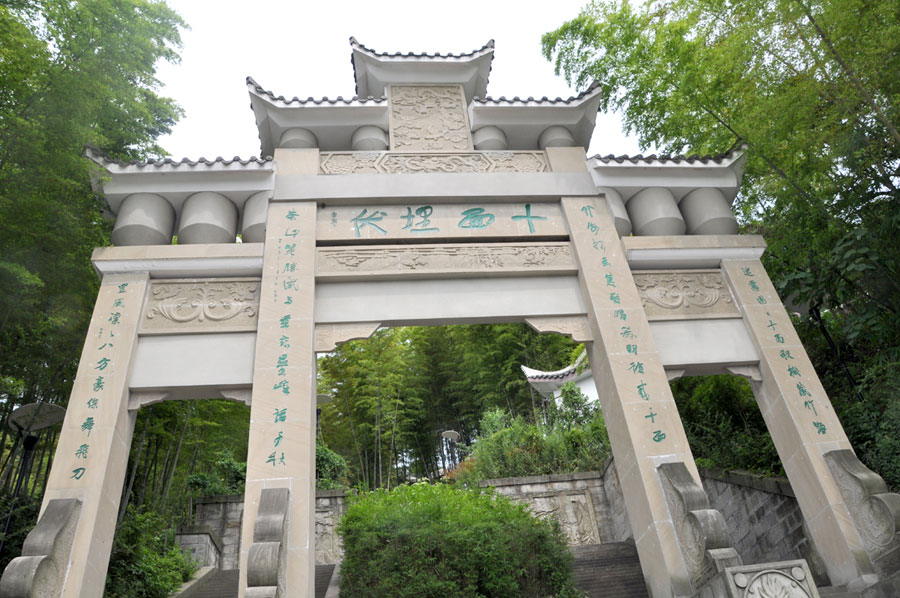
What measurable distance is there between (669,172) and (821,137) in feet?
4.74

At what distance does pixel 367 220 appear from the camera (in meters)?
6.13

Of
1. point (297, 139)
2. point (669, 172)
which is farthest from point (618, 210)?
point (297, 139)

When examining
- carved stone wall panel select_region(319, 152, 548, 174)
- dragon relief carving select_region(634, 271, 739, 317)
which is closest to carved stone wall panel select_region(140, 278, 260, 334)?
carved stone wall panel select_region(319, 152, 548, 174)

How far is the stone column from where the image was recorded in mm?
4480

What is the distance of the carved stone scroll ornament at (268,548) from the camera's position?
3830 mm

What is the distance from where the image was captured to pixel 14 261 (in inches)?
224

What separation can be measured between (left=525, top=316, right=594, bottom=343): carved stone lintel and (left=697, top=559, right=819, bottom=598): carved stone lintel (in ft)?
7.88

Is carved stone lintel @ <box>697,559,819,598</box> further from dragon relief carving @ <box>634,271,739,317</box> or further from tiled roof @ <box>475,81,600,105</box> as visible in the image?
tiled roof @ <box>475,81,600,105</box>

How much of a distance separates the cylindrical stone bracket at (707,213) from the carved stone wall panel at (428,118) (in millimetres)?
2524

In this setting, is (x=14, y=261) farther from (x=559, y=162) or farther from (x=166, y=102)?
(x=559, y=162)

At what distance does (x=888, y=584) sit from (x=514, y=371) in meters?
11.0

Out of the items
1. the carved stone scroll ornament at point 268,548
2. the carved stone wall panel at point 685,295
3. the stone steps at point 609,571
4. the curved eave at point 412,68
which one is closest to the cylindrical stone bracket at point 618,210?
the carved stone wall panel at point 685,295

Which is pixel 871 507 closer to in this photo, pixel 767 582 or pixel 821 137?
pixel 767 582

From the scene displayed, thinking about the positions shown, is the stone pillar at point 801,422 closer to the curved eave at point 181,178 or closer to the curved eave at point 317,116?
the curved eave at point 317,116
